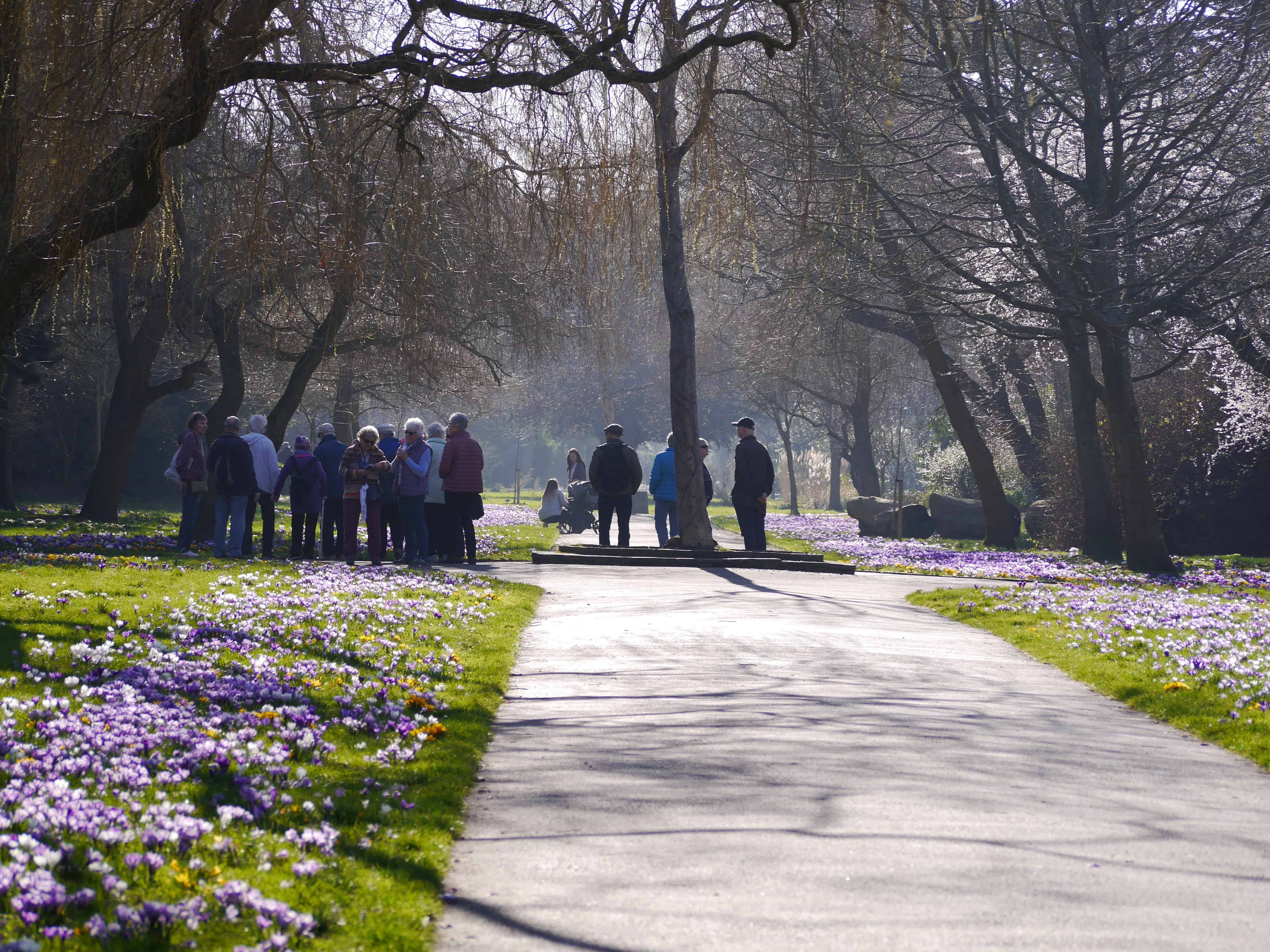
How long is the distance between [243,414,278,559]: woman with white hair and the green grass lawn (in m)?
9.74

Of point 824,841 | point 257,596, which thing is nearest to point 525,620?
point 257,596

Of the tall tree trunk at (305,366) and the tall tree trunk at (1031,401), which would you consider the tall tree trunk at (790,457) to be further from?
the tall tree trunk at (305,366)

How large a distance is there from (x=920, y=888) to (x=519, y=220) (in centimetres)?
1070

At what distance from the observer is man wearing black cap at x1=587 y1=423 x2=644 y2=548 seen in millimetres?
18375

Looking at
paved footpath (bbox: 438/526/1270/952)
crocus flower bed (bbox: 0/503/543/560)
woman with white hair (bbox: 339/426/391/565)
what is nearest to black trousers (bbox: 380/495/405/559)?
woman with white hair (bbox: 339/426/391/565)

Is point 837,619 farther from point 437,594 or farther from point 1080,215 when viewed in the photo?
point 1080,215

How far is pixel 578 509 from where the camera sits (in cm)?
3156

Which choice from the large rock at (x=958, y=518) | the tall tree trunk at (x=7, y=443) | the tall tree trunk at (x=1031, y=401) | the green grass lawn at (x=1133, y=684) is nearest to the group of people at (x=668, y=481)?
the green grass lawn at (x=1133, y=684)

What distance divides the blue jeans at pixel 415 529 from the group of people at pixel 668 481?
8.17ft

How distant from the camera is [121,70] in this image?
26.8 ft

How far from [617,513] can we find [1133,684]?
1110 centimetres

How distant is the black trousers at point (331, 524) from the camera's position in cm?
1880

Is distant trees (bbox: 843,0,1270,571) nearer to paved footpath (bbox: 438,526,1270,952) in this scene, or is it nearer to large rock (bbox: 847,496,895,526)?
paved footpath (bbox: 438,526,1270,952)

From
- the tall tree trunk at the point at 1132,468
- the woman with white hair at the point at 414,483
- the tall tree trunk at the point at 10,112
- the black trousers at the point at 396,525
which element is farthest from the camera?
the tall tree trunk at the point at 1132,468
